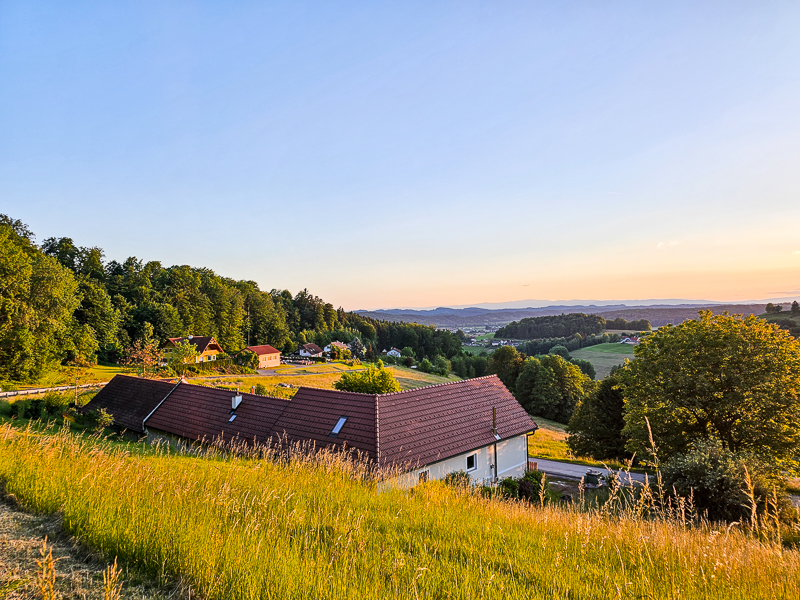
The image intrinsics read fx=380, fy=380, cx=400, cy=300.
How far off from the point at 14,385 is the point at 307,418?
1338 inches

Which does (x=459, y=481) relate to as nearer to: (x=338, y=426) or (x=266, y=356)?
(x=338, y=426)

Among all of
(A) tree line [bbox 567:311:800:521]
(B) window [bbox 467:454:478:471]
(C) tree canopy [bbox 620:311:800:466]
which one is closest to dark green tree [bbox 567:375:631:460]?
(A) tree line [bbox 567:311:800:521]

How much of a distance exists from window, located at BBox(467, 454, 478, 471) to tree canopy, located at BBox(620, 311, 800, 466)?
7.56 meters

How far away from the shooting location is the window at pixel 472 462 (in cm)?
1814

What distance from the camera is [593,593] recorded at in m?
2.75

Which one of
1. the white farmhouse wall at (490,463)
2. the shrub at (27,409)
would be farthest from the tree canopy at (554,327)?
the shrub at (27,409)

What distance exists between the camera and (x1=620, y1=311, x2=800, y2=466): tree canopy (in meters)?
16.1

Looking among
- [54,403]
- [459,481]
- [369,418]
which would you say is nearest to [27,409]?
[54,403]

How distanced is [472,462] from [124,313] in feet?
213

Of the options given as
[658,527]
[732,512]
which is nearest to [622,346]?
[732,512]

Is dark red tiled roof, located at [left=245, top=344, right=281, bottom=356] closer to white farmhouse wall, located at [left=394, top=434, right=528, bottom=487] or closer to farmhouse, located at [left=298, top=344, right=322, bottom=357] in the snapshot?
farmhouse, located at [left=298, top=344, right=322, bottom=357]

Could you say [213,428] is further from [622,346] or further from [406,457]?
[622,346]

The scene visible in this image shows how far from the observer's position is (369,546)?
11.1ft

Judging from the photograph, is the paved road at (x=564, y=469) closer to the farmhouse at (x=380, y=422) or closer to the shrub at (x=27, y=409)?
the farmhouse at (x=380, y=422)
